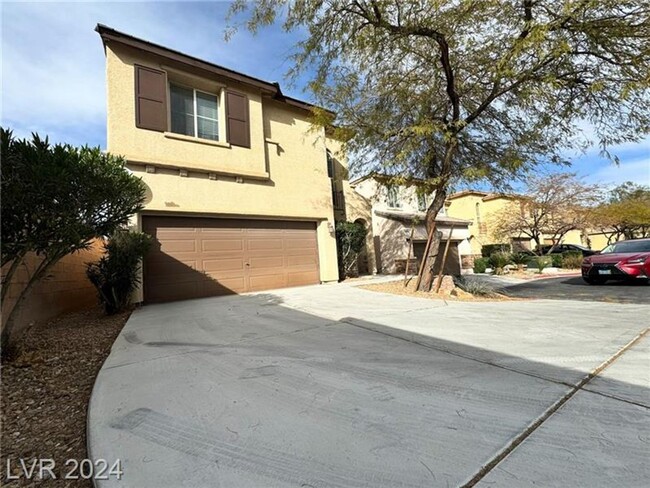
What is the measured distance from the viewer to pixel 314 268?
11.0 m

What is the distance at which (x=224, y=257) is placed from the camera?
917cm

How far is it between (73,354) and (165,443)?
120 inches

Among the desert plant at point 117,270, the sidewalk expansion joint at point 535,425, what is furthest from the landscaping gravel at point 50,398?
the sidewalk expansion joint at point 535,425

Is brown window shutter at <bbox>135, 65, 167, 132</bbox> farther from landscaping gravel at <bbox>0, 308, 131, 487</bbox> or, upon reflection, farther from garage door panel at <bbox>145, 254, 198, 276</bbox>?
landscaping gravel at <bbox>0, 308, 131, 487</bbox>

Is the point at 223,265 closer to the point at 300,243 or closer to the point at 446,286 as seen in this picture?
the point at 300,243

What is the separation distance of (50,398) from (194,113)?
837 centimetres

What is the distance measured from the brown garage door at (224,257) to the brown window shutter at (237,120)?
2494 mm

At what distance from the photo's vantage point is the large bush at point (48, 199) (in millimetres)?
3172

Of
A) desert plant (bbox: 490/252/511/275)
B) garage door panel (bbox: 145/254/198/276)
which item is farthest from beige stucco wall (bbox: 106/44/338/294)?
desert plant (bbox: 490/252/511/275)

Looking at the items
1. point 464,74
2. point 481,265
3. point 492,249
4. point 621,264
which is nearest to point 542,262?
point 481,265

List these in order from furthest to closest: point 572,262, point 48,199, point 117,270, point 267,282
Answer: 1. point 572,262
2. point 267,282
3. point 117,270
4. point 48,199

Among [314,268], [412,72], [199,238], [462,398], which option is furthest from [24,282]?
[412,72]

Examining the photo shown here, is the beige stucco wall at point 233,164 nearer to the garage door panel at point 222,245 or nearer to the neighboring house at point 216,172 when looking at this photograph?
the neighboring house at point 216,172

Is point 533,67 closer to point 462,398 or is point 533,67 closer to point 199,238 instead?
point 462,398
